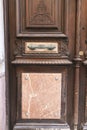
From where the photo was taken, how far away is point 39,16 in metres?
1.72

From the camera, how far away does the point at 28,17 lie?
1728 mm

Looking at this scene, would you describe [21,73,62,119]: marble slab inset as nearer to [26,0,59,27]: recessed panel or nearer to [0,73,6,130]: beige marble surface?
[0,73,6,130]: beige marble surface

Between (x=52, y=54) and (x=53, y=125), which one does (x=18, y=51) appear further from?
(x=53, y=125)

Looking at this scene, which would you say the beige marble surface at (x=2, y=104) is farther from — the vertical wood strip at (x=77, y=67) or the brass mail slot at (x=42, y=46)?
the vertical wood strip at (x=77, y=67)

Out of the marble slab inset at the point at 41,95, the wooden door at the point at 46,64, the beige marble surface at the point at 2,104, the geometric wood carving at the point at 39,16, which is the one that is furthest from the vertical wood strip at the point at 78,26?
the beige marble surface at the point at 2,104

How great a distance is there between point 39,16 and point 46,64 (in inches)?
15.3

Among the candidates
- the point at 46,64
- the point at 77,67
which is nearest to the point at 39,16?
the point at 46,64

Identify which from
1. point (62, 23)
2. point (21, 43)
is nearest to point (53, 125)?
point (21, 43)

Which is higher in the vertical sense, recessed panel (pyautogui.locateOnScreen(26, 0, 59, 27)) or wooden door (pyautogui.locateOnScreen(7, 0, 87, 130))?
recessed panel (pyautogui.locateOnScreen(26, 0, 59, 27))

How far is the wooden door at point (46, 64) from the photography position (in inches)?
68.1

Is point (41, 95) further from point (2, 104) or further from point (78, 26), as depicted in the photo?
point (78, 26)

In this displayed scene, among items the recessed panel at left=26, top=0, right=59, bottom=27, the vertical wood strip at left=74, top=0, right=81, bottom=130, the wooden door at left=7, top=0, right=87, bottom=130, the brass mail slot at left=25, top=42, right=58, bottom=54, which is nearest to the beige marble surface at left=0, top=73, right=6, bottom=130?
the wooden door at left=7, top=0, right=87, bottom=130

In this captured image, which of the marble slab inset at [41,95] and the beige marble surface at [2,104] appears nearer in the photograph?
the beige marble surface at [2,104]

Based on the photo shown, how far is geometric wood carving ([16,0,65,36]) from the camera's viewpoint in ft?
5.63
